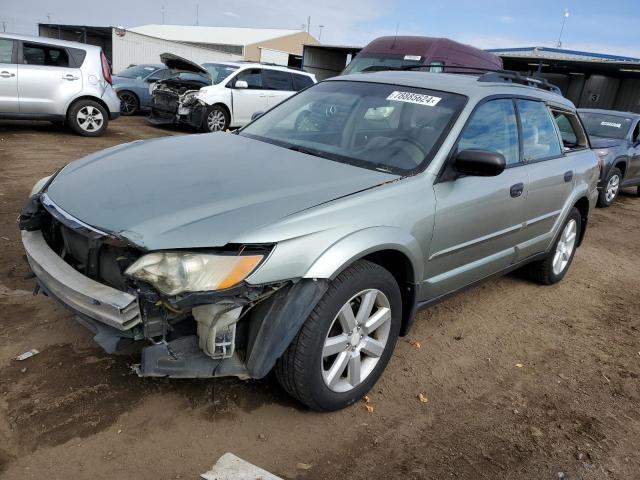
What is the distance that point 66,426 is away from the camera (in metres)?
2.36

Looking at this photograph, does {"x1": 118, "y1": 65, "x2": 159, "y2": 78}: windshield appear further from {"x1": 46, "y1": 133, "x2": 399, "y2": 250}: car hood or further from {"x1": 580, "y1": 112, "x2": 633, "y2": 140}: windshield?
{"x1": 46, "y1": 133, "x2": 399, "y2": 250}: car hood

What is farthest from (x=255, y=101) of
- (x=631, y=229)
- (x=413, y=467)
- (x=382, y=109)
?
(x=413, y=467)

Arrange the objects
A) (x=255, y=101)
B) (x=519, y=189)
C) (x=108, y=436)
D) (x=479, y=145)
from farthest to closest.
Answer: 1. (x=255, y=101)
2. (x=519, y=189)
3. (x=479, y=145)
4. (x=108, y=436)

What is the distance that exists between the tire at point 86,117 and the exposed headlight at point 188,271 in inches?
349

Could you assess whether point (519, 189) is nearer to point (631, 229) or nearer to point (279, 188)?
point (279, 188)

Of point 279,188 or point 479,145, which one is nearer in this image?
point 279,188

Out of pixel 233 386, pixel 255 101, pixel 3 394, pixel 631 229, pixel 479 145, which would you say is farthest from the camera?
pixel 255 101

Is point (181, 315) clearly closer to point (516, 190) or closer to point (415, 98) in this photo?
point (415, 98)

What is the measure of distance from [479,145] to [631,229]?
18.4 ft

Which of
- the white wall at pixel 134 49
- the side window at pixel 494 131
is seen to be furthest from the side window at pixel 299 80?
the white wall at pixel 134 49

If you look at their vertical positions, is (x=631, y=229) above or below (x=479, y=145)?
below

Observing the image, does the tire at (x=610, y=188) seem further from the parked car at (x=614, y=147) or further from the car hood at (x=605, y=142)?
the car hood at (x=605, y=142)

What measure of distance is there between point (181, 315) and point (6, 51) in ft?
29.4

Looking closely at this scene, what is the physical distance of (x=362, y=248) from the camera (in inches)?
96.0
